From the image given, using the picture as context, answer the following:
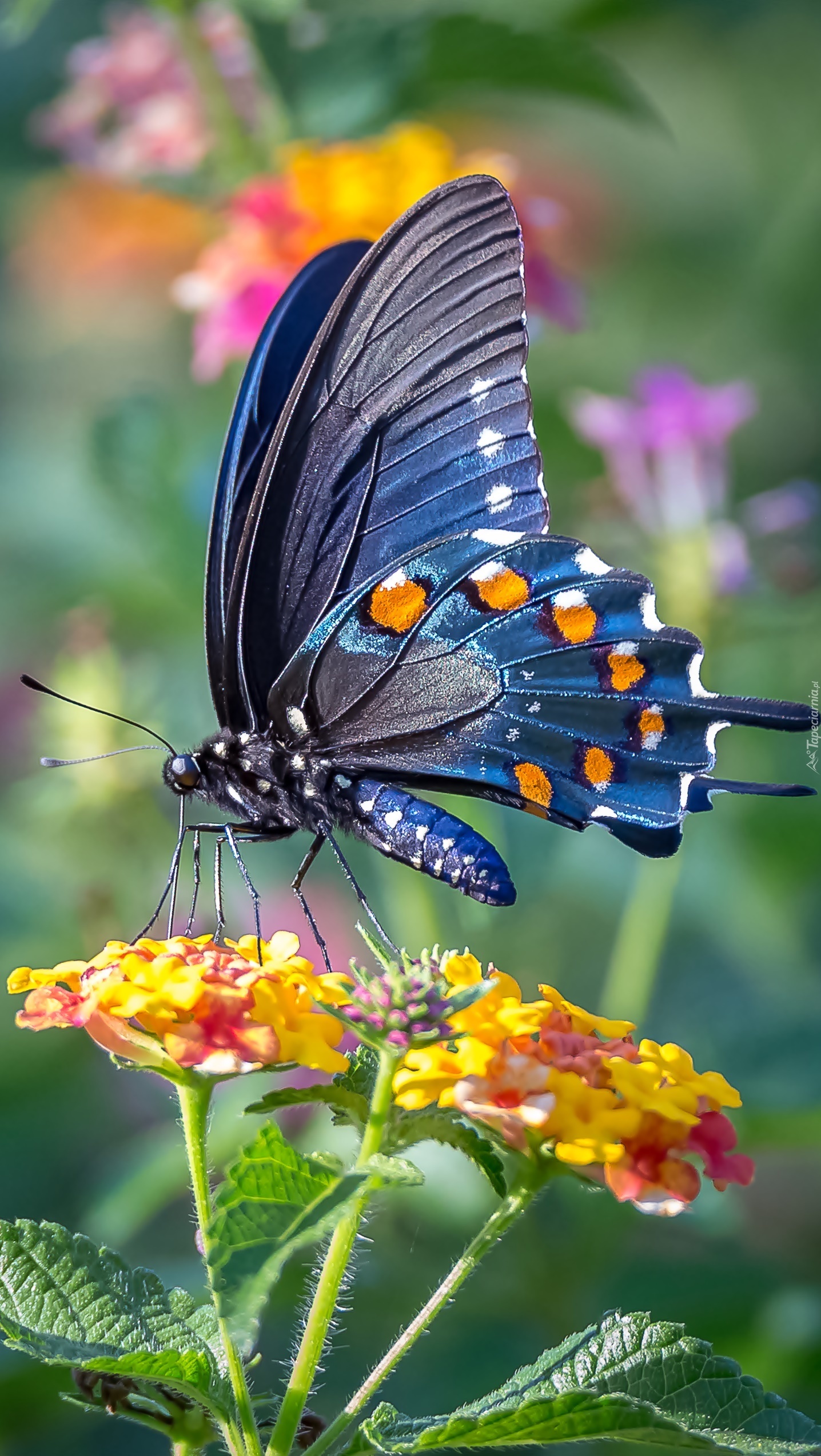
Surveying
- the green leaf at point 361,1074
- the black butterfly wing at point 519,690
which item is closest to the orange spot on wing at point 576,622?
the black butterfly wing at point 519,690

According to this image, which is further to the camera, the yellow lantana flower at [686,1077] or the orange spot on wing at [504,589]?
the orange spot on wing at [504,589]

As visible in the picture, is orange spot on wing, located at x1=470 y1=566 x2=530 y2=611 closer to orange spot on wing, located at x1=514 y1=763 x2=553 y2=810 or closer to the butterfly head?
orange spot on wing, located at x1=514 y1=763 x2=553 y2=810

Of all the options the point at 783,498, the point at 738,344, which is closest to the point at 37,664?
the point at 783,498

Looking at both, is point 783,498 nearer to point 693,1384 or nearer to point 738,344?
point 738,344

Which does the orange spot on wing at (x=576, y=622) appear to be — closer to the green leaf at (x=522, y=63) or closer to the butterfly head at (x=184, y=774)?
the butterfly head at (x=184, y=774)

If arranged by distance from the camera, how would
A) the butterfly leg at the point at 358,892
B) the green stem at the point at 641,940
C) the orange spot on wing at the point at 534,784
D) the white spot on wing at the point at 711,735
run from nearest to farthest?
the butterfly leg at the point at 358,892 → the white spot on wing at the point at 711,735 → the orange spot on wing at the point at 534,784 → the green stem at the point at 641,940

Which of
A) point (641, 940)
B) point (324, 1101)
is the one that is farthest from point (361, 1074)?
point (641, 940)

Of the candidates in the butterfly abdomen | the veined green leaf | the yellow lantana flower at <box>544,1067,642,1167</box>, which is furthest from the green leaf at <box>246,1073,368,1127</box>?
the butterfly abdomen

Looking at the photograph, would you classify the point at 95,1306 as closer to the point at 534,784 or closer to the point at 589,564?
the point at 534,784
